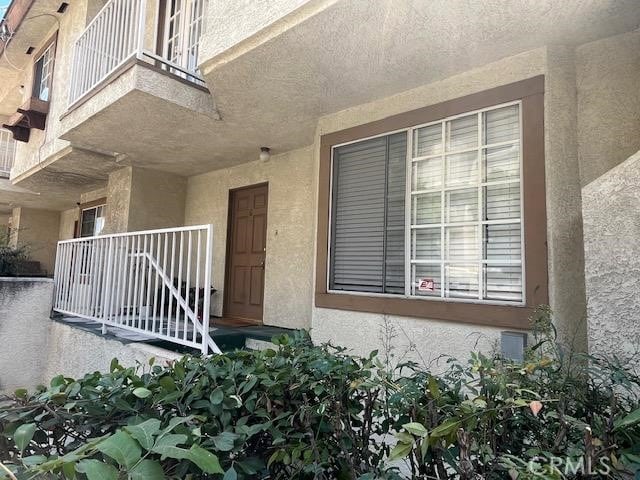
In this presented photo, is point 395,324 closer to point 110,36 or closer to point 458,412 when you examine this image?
point 458,412

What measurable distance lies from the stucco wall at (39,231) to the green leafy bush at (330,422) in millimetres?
13156

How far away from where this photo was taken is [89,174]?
782cm

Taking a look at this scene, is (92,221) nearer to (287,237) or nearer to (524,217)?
(287,237)

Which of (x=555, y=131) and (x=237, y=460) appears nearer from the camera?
(x=237, y=460)

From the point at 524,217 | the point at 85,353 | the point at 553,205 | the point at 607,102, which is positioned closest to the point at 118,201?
the point at 85,353

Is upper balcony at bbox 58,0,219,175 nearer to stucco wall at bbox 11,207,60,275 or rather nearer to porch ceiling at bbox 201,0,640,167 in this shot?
porch ceiling at bbox 201,0,640,167

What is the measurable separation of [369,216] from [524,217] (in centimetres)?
153

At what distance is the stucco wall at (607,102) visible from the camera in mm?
3039

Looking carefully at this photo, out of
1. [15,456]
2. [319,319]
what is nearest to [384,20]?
[319,319]

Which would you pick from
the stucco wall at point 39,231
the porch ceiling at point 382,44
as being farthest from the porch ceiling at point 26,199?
the porch ceiling at point 382,44

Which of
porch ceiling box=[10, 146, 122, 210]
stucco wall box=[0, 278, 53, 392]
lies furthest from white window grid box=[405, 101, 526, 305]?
stucco wall box=[0, 278, 53, 392]

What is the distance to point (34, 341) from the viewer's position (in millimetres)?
5926

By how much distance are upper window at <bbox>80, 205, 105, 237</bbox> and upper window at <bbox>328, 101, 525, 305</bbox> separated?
6.52 meters

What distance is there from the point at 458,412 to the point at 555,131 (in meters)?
2.71
